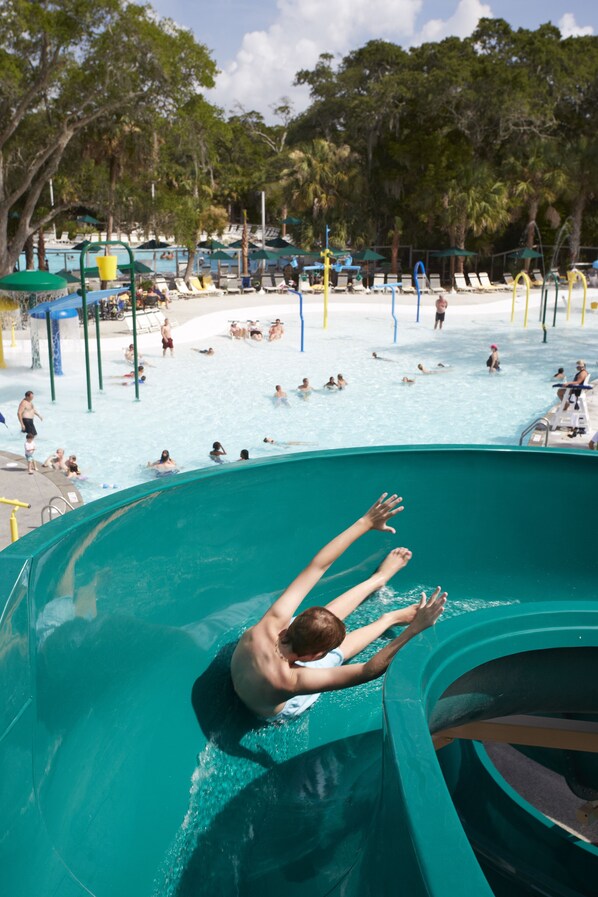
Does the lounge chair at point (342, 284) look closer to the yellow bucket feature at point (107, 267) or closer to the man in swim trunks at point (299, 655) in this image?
the yellow bucket feature at point (107, 267)

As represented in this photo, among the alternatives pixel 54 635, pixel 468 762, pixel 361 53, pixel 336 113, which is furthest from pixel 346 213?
pixel 54 635

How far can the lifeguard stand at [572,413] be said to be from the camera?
1527cm

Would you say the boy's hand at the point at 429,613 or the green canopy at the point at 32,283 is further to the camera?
the green canopy at the point at 32,283

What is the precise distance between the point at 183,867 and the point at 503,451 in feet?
8.54

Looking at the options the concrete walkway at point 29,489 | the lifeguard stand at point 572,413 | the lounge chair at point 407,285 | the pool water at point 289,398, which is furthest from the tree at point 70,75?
the lifeguard stand at point 572,413

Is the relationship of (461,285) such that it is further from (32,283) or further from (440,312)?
(32,283)

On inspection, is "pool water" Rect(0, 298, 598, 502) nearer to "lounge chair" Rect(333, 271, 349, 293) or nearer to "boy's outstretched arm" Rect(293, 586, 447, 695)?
"boy's outstretched arm" Rect(293, 586, 447, 695)

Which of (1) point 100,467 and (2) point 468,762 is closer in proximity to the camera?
(2) point 468,762

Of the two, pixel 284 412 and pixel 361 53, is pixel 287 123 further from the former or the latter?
pixel 284 412

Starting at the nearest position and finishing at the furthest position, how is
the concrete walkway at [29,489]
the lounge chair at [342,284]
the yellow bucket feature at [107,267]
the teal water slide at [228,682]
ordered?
the teal water slide at [228,682] < the concrete walkway at [29,489] < the yellow bucket feature at [107,267] < the lounge chair at [342,284]

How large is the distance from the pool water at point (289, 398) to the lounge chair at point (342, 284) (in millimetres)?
13169

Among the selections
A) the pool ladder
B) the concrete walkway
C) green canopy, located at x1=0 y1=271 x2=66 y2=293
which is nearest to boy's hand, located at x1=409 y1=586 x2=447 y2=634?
the pool ladder

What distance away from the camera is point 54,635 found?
2.80 m

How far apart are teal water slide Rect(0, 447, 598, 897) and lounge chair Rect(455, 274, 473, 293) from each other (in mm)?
40278
